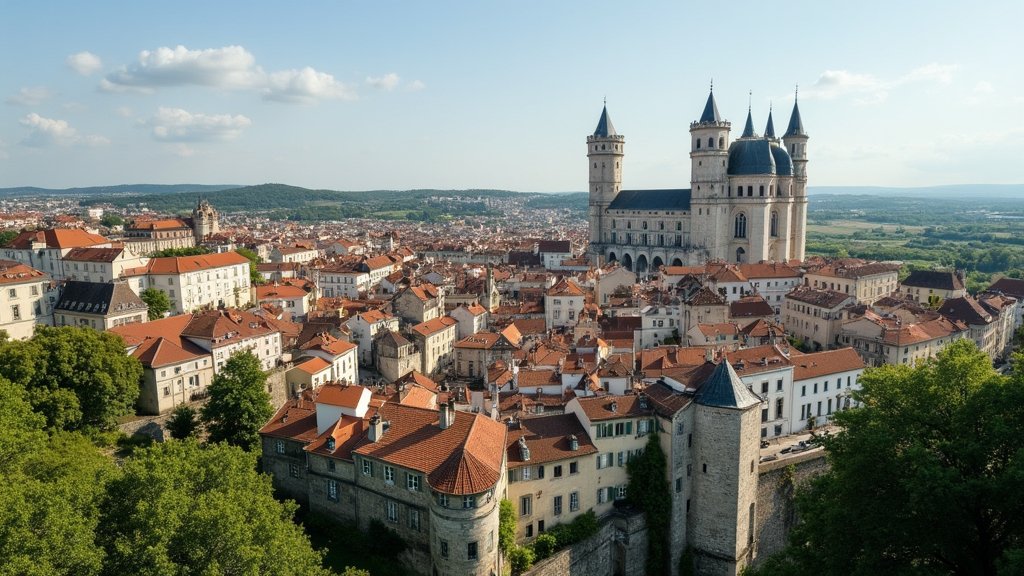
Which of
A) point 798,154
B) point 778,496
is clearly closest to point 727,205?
point 798,154

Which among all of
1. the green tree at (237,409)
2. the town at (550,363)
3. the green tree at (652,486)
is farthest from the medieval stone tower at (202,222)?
the green tree at (652,486)

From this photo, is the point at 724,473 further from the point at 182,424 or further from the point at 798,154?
the point at 798,154

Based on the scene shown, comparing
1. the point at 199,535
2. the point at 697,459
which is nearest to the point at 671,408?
the point at 697,459

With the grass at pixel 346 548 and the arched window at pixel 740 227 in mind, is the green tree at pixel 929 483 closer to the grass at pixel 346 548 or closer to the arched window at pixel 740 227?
the grass at pixel 346 548

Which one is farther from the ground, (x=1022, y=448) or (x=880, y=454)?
(x=1022, y=448)

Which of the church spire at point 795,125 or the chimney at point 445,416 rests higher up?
the church spire at point 795,125

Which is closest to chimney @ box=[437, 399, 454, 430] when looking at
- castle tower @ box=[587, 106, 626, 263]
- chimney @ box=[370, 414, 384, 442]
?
chimney @ box=[370, 414, 384, 442]

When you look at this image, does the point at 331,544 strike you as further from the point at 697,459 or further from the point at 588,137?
the point at 588,137
